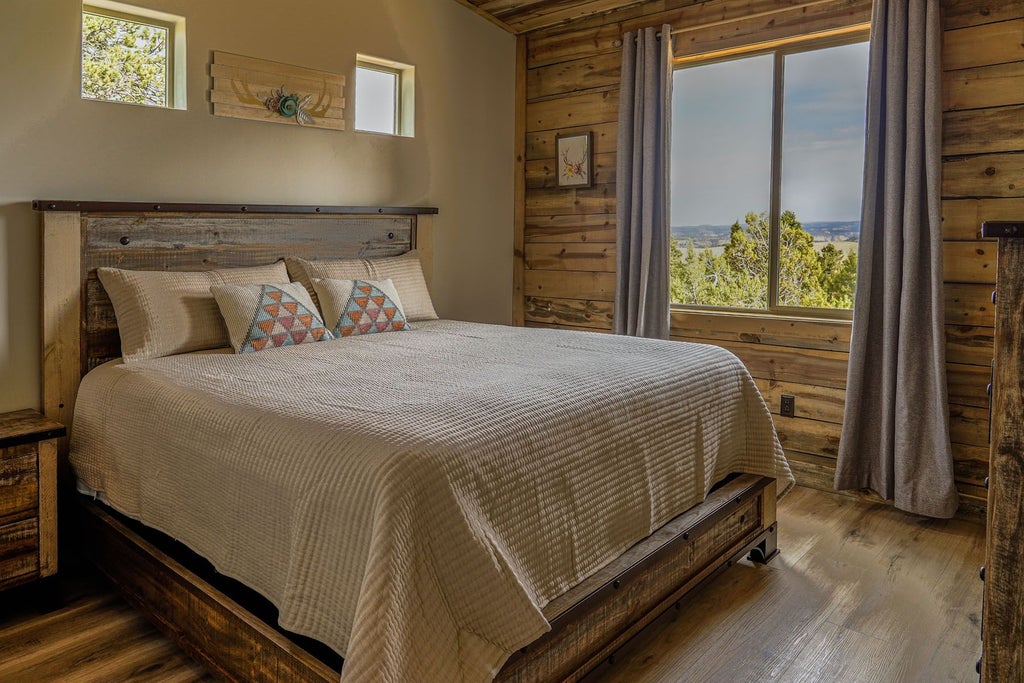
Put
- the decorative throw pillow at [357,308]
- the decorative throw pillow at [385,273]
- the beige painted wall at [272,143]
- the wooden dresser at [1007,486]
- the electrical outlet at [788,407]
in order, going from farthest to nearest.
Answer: the electrical outlet at [788,407]
the decorative throw pillow at [385,273]
the decorative throw pillow at [357,308]
the beige painted wall at [272,143]
the wooden dresser at [1007,486]

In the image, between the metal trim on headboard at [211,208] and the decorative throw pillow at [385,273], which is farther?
the decorative throw pillow at [385,273]

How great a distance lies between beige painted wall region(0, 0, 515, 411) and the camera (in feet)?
8.50

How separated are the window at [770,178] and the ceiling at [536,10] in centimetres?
57

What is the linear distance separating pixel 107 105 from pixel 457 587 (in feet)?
7.63

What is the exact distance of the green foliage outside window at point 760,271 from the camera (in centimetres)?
346

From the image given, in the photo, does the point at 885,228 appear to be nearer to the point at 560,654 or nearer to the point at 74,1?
the point at 560,654

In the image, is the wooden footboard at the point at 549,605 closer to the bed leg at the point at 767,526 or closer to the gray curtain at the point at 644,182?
the bed leg at the point at 767,526

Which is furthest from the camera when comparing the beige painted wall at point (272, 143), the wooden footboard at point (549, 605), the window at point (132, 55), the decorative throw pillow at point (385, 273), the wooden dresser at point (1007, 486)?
the decorative throw pillow at point (385, 273)

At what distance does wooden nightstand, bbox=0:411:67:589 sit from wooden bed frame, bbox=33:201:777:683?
0.16m

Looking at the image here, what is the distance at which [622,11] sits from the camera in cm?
399

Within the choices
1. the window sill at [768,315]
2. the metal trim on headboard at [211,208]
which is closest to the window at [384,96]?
the metal trim on headboard at [211,208]

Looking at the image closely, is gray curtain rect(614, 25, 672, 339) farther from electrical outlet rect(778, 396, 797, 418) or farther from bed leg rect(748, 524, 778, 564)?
bed leg rect(748, 524, 778, 564)

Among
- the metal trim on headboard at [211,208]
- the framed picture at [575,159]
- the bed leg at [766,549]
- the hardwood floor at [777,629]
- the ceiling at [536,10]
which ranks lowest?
the hardwood floor at [777,629]

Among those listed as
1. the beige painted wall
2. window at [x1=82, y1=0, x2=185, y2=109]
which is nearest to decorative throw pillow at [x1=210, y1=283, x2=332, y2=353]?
the beige painted wall
